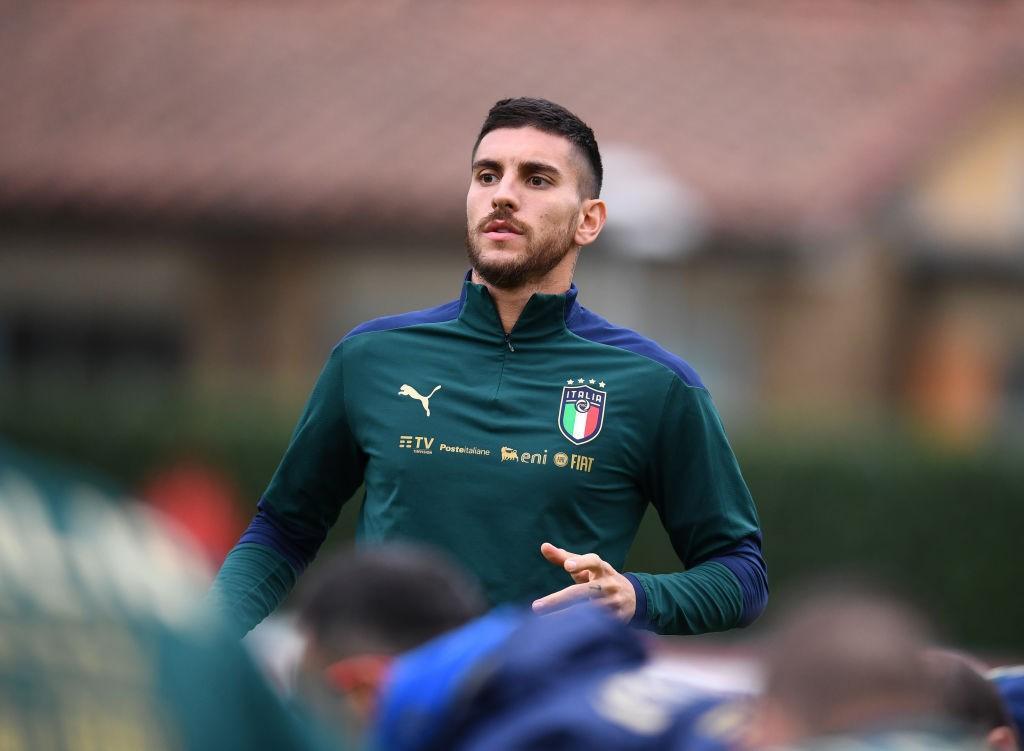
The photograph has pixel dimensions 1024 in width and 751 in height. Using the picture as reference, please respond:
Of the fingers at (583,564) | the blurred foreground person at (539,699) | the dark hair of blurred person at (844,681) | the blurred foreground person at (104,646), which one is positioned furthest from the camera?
the fingers at (583,564)

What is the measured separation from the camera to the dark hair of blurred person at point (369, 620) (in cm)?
243

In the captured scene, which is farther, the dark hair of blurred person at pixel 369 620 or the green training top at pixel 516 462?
the green training top at pixel 516 462

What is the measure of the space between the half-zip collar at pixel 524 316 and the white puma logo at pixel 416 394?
213 millimetres

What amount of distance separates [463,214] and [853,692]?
41.5ft

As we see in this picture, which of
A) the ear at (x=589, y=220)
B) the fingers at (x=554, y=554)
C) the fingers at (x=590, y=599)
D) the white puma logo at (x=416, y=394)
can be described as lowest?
the fingers at (x=590, y=599)

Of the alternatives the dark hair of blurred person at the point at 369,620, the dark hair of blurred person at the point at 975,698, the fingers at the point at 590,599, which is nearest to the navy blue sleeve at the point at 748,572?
the fingers at the point at 590,599

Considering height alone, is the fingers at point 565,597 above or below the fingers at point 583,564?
below

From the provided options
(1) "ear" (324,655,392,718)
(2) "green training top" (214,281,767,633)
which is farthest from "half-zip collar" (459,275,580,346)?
(1) "ear" (324,655,392,718)

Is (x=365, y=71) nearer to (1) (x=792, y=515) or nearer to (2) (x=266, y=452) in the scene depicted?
(2) (x=266, y=452)

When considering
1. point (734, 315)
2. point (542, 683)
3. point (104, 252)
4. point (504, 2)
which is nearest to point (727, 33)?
point (504, 2)

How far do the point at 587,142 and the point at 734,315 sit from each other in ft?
38.2

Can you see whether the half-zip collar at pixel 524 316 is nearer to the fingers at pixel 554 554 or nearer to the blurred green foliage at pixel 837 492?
the fingers at pixel 554 554

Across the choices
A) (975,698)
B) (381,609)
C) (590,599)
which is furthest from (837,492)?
(381,609)

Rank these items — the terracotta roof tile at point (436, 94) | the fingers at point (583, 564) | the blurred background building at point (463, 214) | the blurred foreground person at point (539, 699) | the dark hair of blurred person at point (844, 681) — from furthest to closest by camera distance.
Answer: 1. the terracotta roof tile at point (436, 94)
2. the blurred background building at point (463, 214)
3. the fingers at point (583, 564)
4. the dark hair of blurred person at point (844, 681)
5. the blurred foreground person at point (539, 699)
